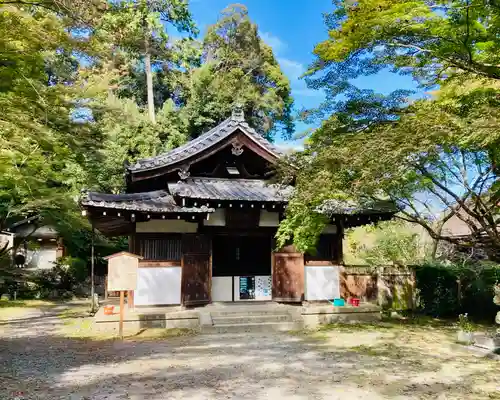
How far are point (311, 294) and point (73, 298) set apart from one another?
14965 mm

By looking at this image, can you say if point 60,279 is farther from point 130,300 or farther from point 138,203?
point 138,203

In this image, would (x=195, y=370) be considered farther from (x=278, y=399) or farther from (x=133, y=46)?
(x=133, y=46)

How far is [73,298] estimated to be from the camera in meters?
23.0

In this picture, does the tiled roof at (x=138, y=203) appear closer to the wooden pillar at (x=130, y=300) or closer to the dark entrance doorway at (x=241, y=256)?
the wooden pillar at (x=130, y=300)

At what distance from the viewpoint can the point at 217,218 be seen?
13.1 metres

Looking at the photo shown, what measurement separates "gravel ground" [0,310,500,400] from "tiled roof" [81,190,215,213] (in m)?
3.34

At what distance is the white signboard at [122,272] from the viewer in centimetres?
1043

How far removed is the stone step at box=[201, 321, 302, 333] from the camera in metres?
11.4

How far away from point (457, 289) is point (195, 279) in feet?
28.4

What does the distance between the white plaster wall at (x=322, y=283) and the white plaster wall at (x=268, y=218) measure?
180 cm

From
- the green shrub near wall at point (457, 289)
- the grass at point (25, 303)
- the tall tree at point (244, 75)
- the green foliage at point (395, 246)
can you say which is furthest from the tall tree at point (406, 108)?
the tall tree at point (244, 75)

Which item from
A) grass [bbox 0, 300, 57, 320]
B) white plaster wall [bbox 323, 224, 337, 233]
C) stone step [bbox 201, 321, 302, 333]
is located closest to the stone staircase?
stone step [bbox 201, 321, 302, 333]

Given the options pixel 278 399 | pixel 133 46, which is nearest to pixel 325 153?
pixel 133 46

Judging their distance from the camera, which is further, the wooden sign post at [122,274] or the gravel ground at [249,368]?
the wooden sign post at [122,274]
